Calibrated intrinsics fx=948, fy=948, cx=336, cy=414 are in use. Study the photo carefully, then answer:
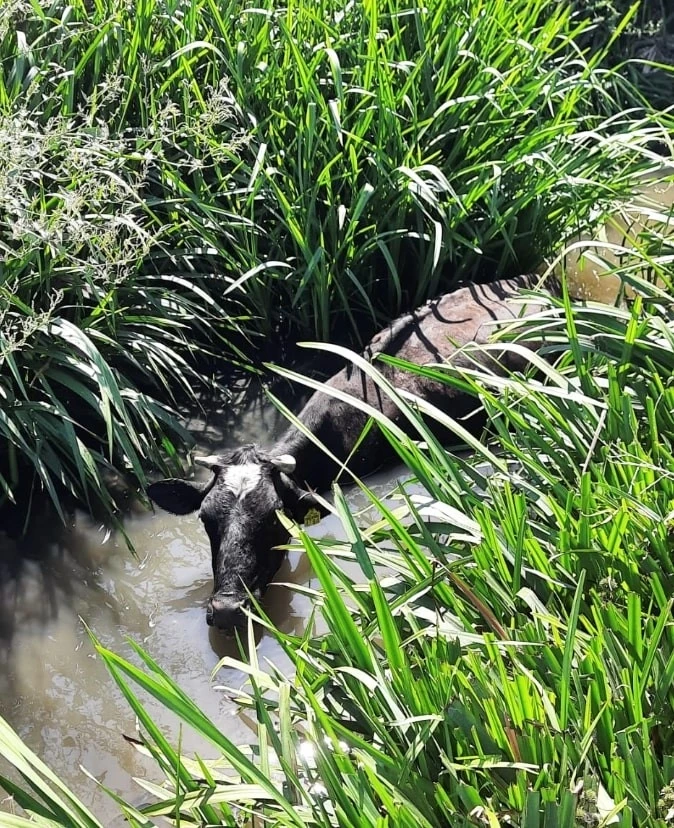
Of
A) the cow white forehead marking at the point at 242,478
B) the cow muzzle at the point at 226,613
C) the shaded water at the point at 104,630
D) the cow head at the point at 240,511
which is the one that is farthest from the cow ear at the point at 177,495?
the cow muzzle at the point at 226,613

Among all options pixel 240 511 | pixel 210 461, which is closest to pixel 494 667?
pixel 240 511

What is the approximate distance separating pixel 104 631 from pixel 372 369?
1.53 metres

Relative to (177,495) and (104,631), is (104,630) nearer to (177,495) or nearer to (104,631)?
(104,631)

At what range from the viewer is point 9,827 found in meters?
1.81

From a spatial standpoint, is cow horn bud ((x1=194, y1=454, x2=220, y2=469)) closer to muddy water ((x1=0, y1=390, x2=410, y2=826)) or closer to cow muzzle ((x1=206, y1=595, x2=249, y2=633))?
muddy water ((x1=0, y1=390, x2=410, y2=826))

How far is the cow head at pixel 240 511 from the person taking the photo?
3.40 metres

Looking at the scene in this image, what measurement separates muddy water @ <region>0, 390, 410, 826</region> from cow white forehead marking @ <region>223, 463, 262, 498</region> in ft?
1.14

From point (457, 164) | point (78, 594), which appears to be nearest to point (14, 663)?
point (78, 594)

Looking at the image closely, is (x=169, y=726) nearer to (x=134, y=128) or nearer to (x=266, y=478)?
(x=266, y=478)

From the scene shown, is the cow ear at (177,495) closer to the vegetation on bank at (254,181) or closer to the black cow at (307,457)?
the black cow at (307,457)

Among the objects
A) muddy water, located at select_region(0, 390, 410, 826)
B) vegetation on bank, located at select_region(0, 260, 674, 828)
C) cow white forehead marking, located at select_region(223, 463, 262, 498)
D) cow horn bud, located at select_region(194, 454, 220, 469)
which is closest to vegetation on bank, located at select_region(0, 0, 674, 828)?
vegetation on bank, located at select_region(0, 260, 674, 828)

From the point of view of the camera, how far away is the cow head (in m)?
3.40

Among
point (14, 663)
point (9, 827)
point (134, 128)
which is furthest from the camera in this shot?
point (134, 128)

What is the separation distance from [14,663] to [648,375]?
2.33 meters
